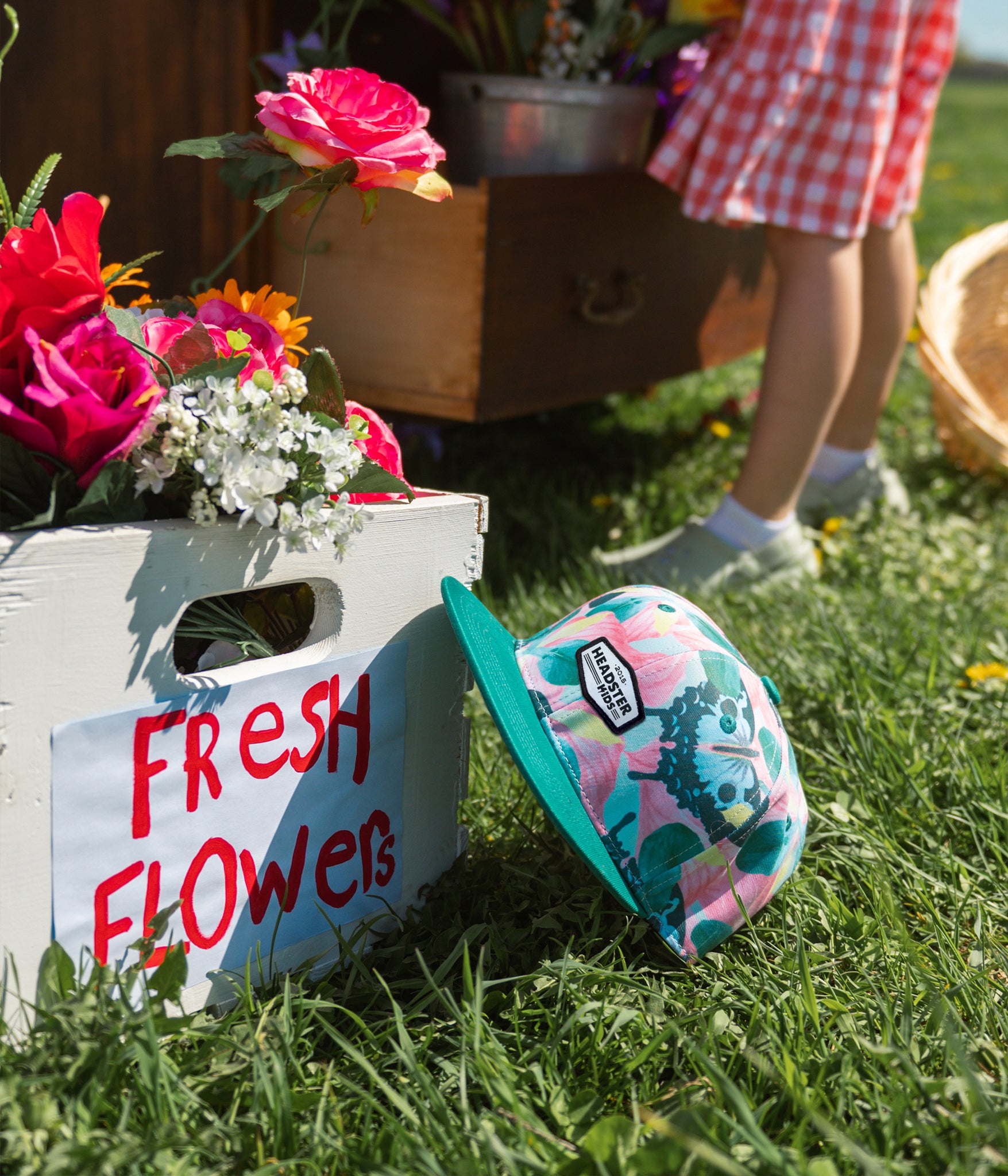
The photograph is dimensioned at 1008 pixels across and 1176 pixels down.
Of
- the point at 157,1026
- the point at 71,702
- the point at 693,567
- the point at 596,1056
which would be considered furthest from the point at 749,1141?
the point at 693,567

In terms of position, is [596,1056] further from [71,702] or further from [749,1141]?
[71,702]

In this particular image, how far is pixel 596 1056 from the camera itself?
2.30 ft

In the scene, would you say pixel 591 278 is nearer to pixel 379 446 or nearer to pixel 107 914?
pixel 379 446

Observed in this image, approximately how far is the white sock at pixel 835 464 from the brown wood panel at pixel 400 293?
Result: 0.81m

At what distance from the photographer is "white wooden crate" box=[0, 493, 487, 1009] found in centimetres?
60

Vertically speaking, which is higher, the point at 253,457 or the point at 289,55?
the point at 289,55

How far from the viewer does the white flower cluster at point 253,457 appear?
2.06 feet

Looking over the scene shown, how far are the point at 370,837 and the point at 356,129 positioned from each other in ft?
1.62

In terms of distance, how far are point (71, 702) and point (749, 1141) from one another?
45cm

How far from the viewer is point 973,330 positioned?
7.80 feet

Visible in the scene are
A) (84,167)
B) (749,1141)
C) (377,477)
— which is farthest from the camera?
(84,167)

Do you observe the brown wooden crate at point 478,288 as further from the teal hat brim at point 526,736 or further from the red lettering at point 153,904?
the red lettering at point 153,904

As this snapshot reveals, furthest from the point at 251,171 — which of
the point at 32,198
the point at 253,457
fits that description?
the point at 253,457

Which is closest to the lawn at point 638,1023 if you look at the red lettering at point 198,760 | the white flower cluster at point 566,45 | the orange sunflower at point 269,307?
the red lettering at point 198,760
